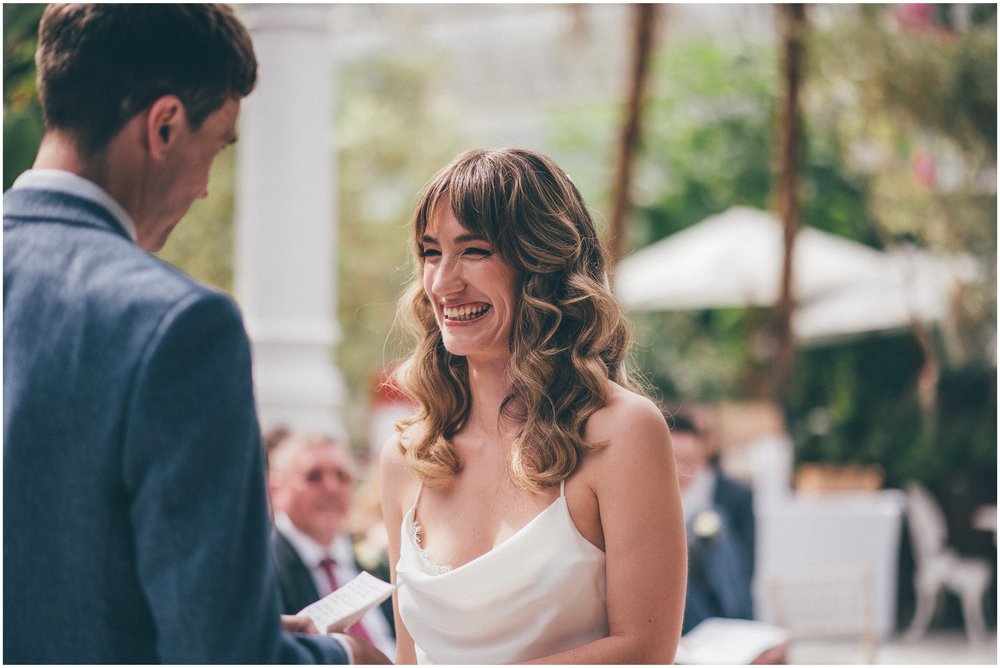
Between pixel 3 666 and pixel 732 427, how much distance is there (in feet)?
46.0

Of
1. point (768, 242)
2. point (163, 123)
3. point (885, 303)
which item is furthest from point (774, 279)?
point (163, 123)

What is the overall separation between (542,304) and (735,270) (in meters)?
12.3

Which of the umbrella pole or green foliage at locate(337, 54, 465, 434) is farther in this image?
green foliage at locate(337, 54, 465, 434)

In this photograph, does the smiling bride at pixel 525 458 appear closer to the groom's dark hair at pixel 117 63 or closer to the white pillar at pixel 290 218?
the groom's dark hair at pixel 117 63

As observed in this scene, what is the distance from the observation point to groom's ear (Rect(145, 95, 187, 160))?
70.4 inches

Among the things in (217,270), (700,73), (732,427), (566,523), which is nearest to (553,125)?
(700,73)

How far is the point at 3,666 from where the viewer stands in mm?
1733

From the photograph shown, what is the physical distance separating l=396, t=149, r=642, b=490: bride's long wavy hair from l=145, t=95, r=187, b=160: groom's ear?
79cm

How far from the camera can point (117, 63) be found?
69.8 inches

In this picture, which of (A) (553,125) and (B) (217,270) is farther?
(A) (553,125)

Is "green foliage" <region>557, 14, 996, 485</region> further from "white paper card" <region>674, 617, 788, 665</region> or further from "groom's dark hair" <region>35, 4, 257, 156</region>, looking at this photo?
"groom's dark hair" <region>35, 4, 257, 156</region>

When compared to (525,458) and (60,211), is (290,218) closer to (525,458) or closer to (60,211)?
(525,458)

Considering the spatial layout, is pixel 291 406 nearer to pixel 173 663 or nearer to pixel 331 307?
pixel 331 307

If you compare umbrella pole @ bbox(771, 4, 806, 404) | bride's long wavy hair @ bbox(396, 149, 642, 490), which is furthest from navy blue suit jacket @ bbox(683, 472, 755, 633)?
umbrella pole @ bbox(771, 4, 806, 404)
